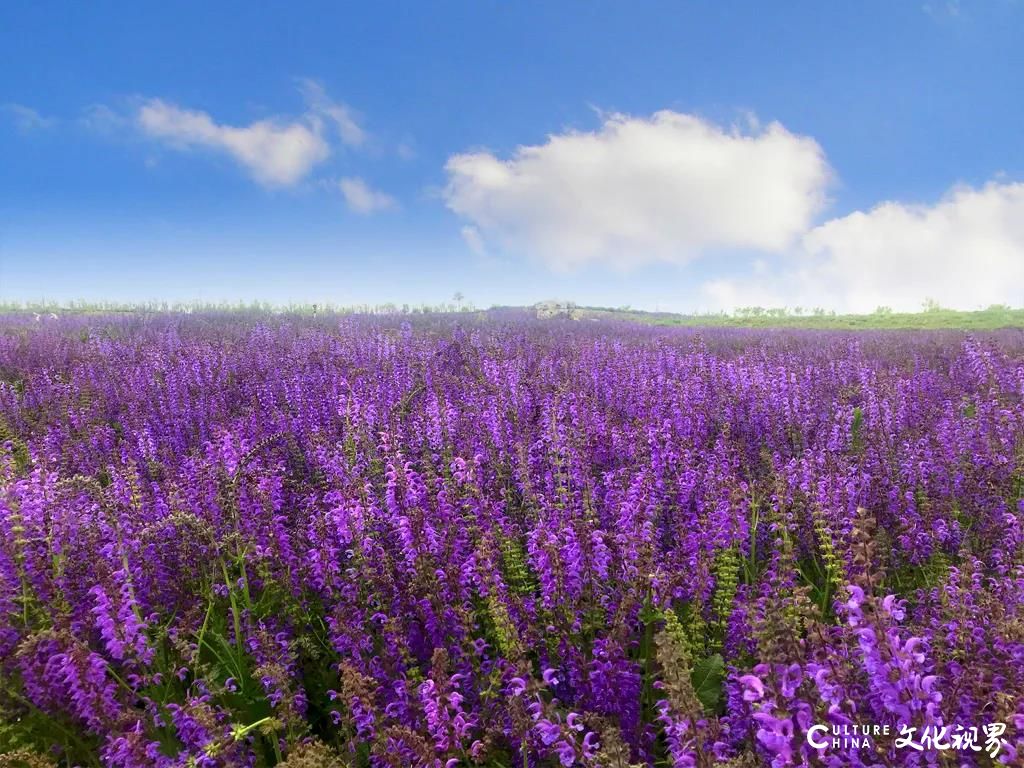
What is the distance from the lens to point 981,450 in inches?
226

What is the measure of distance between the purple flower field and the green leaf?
2 centimetres

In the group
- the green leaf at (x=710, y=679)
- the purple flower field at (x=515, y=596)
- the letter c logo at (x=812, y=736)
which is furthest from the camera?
the green leaf at (x=710, y=679)

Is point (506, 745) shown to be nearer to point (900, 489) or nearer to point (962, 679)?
point (962, 679)

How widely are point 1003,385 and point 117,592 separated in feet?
43.6

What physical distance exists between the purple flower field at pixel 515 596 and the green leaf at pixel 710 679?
18 mm

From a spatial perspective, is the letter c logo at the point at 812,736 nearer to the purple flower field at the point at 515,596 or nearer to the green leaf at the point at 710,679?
the purple flower field at the point at 515,596

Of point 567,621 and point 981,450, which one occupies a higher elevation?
point 981,450

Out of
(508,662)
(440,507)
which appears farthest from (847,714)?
(440,507)

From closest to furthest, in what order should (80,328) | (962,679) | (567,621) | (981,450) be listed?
(962,679), (567,621), (981,450), (80,328)

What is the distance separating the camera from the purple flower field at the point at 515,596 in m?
1.97

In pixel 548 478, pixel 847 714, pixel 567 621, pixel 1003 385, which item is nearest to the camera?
pixel 847 714

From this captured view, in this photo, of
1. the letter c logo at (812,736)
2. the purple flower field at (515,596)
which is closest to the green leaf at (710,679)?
the purple flower field at (515,596)

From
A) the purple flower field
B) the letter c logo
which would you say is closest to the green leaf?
the purple flower field

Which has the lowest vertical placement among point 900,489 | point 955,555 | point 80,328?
point 955,555
